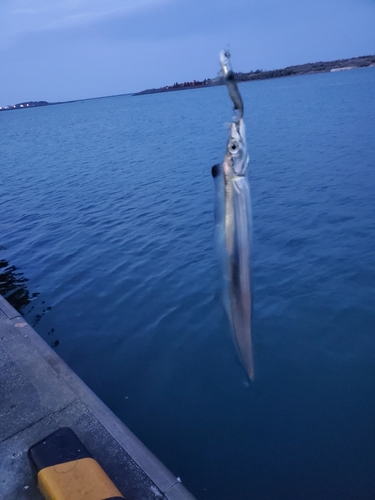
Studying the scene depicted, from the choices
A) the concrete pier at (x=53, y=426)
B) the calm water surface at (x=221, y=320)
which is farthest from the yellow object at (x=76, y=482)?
the calm water surface at (x=221, y=320)

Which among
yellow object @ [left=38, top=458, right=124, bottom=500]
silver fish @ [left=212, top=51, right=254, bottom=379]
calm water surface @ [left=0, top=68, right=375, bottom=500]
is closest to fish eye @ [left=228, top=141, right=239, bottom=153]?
silver fish @ [left=212, top=51, right=254, bottom=379]

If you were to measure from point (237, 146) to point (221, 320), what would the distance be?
18.6ft

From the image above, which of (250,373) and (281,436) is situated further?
(281,436)

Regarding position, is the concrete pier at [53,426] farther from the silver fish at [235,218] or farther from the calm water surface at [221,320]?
the silver fish at [235,218]

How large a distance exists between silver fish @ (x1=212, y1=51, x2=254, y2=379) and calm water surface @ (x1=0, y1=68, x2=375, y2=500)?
0.23 m

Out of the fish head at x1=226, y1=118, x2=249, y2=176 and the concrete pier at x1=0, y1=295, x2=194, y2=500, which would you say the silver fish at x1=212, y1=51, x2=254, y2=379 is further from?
the concrete pier at x1=0, y1=295, x2=194, y2=500

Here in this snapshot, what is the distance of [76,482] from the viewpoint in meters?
3.52

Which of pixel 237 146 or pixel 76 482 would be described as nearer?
pixel 237 146

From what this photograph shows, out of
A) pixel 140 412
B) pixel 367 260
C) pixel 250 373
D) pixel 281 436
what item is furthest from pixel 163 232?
pixel 250 373

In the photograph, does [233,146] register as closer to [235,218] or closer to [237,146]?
[237,146]

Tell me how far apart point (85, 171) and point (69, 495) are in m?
23.2

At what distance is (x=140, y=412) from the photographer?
20.3ft

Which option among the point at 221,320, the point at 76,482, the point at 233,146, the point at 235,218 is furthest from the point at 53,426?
the point at 233,146

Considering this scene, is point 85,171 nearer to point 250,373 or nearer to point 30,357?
point 30,357
